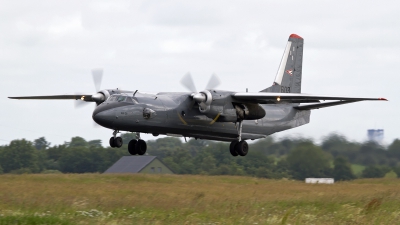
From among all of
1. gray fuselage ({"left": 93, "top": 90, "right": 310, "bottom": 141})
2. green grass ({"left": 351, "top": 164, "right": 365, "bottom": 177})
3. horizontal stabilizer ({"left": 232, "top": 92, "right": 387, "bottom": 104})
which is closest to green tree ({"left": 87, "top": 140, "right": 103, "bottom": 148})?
green grass ({"left": 351, "top": 164, "right": 365, "bottom": 177})

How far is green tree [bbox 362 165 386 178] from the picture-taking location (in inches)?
1530

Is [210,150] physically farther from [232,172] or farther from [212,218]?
[212,218]

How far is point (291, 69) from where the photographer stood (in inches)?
1334

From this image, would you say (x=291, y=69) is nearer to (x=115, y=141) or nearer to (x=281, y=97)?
(x=281, y=97)

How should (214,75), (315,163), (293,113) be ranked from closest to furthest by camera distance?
(214,75) → (293,113) → (315,163)

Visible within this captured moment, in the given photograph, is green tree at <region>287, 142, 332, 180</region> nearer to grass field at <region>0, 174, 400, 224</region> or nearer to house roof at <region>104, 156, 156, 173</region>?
grass field at <region>0, 174, 400, 224</region>

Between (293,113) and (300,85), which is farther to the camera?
(300,85)

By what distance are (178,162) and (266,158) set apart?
10158 mm

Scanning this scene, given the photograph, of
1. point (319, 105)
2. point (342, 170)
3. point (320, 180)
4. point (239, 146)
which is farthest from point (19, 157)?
point (319, 105)

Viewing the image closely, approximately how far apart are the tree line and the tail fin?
514 centimetres

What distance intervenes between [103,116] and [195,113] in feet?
13.3

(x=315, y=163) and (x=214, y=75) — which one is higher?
(x=214, y=75)

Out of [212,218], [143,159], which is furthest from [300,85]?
[143,159]

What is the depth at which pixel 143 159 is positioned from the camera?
169 feet
